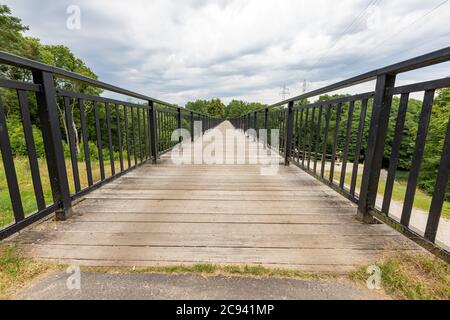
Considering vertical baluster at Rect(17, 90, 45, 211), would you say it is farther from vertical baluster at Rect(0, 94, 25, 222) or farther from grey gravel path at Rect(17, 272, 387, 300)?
grey gravel path at Rect(17, 272, 387, 300)

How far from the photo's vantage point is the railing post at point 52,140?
1378 millimetres

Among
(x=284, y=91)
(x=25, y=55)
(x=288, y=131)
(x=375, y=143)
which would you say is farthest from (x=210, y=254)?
(x=284, y=91)

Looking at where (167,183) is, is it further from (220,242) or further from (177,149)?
(177,149)

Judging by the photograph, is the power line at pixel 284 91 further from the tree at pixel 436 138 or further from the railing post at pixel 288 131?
the railing post at pixel 288 131

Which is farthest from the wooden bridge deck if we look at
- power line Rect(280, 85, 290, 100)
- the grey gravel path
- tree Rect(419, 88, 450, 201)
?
power line Rect(280, 85, 290, 100)

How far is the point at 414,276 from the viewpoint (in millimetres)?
1013

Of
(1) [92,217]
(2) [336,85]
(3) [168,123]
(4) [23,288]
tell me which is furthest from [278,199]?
(3) [168,123]

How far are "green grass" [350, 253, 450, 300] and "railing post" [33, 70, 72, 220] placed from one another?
1800 mm

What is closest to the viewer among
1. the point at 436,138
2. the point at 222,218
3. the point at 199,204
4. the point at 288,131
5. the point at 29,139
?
the point at 29,139

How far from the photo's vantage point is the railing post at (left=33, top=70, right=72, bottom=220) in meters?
1.38

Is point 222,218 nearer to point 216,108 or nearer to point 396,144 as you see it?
point 396,144

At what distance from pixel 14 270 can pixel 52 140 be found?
76cm

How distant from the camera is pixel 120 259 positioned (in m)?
1.14

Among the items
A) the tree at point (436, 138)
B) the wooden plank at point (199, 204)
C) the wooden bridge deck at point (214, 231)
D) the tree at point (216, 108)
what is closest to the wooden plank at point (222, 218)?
the wooden bridge deck at point (214, 231)
